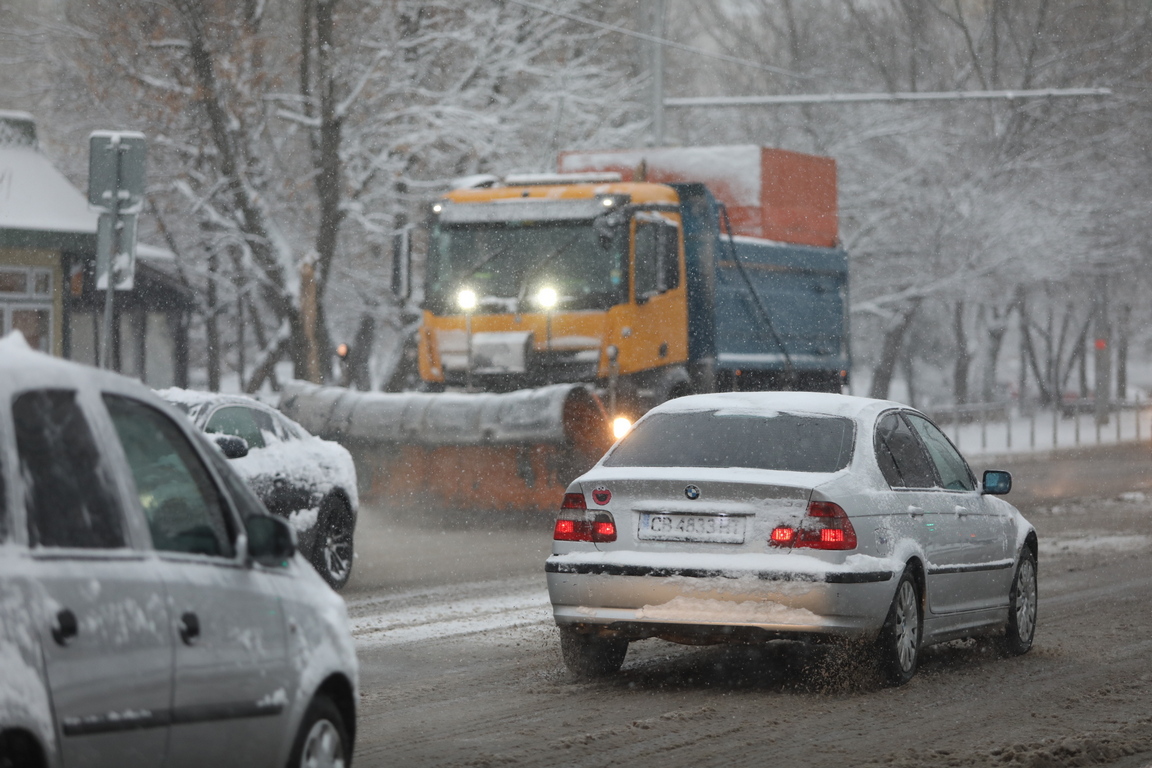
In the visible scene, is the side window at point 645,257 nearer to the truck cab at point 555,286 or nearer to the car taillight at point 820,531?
the truck cab at point 555,286

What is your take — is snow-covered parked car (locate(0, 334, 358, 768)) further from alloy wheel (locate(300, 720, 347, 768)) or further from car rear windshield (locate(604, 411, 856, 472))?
car rear windshield (locate(604, 411, 856, 472))

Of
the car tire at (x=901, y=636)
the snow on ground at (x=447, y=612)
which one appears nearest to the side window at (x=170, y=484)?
the car tire at (x=901, y=636)

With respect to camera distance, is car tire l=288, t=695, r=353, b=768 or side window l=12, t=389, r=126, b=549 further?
car tire l=288, t=695, r=353, b=768

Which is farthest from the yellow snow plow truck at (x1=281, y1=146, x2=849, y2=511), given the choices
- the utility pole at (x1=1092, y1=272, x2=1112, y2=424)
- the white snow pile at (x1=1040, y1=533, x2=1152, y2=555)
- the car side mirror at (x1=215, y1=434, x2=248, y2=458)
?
the utility pole at (x1=1092, y1=272, x2=1112, y2=424)

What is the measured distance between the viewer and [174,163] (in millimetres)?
32656

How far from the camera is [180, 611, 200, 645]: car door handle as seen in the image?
4.50 meters

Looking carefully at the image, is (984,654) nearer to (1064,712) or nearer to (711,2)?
(1064,712)

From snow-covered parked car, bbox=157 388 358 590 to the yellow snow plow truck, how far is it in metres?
4.74

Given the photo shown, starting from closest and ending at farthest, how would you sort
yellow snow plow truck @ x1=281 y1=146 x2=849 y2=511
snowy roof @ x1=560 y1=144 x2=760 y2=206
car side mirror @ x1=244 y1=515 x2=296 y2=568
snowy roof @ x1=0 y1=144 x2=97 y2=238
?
car side mirror @ x1=244 y1=515 x2=296 y2=568, yellow snow plow truck @ x1=281 y1=146 x2=849 y2=511, snowy roof @ x1=560 y1=144 x2=760 y2=206, snowy roof @ x1=0 y1=144 x2=97 y2=238

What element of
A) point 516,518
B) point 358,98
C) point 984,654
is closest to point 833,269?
point 516,518

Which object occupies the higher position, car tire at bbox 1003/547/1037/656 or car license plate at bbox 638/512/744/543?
car license plate at bbox 638/512/744/543

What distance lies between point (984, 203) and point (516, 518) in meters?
23.3

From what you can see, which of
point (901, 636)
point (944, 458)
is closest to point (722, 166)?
point (944, 458)

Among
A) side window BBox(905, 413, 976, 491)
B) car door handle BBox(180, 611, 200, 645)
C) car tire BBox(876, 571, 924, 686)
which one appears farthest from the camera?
side window BBox(905, 413, 976, 491)
